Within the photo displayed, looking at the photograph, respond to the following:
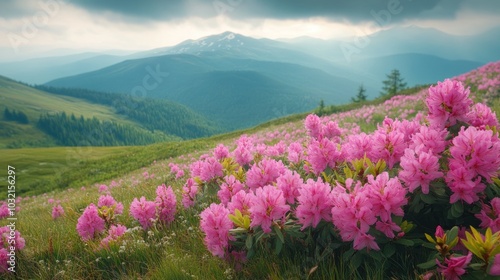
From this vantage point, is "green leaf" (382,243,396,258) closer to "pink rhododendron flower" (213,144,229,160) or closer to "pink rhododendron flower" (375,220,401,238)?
"pink rhododendron flower" (375,220,401,238)

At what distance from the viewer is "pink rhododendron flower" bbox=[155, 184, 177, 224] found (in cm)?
438

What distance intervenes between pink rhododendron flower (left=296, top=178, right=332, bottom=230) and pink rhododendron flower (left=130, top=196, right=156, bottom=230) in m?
2.58

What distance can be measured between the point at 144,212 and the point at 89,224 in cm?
Answer: 76

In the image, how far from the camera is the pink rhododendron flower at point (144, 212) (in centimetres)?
420

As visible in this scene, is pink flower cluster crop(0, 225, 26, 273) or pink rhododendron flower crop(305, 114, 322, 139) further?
pink rhododendron flower crop(305, 114, 322, 139)

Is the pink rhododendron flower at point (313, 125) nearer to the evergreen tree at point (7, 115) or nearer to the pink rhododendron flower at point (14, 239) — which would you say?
the pink rhododendron flower at point (14, 239)

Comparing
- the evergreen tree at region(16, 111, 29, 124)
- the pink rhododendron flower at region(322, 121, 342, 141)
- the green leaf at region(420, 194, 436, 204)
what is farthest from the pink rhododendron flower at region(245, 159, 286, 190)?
the evergreen tree at region(16, 111, 29, 124)

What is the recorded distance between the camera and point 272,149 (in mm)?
5363

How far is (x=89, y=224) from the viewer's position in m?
4.21

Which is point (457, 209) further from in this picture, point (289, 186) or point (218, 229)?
point (218, 229)

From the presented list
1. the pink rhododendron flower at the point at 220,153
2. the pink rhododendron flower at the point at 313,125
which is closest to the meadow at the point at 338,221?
the pink rhododendron flower at the point at 220,153

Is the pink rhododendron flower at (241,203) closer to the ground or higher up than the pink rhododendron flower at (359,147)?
closer to the ground

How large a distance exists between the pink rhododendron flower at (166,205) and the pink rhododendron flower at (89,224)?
790 millimetres

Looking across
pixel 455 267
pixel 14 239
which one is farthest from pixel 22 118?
pixel 455 267
